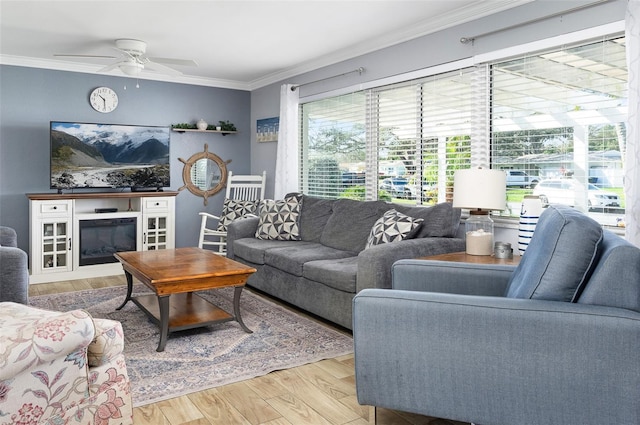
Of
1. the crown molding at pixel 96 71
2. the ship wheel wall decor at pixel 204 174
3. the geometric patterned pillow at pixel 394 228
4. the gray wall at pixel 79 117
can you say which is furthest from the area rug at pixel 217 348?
the crown molding at pixel 96 71

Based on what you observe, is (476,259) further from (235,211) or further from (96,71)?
(96,71)

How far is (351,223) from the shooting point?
4391mm

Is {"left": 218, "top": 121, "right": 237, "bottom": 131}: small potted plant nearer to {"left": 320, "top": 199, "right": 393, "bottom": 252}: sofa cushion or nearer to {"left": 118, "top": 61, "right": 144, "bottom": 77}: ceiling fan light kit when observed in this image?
{"left": 118, "top": 61, "right": 144, "bottom": 77}: ceiling fan light kit

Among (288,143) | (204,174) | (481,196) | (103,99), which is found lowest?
(481,196)

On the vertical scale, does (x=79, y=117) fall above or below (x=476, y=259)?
above

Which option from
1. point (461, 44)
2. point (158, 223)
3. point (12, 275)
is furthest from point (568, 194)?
point (158, 223)

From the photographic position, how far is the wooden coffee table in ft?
10.2

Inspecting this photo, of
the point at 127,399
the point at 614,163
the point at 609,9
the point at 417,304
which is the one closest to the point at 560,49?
the point at 609,9

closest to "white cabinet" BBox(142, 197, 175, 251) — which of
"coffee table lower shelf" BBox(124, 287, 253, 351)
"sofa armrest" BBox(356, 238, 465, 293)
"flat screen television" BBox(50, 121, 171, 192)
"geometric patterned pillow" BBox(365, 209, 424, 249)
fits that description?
"flat screen television" BBox(50, 121, 171, 192)

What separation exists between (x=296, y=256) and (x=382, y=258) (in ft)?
3.43

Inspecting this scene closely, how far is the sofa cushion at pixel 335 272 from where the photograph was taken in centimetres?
337

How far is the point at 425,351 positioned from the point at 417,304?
17 cm

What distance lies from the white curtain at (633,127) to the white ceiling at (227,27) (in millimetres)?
→ 868

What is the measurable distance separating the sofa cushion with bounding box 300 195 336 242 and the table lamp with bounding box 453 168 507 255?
6.00 ft
